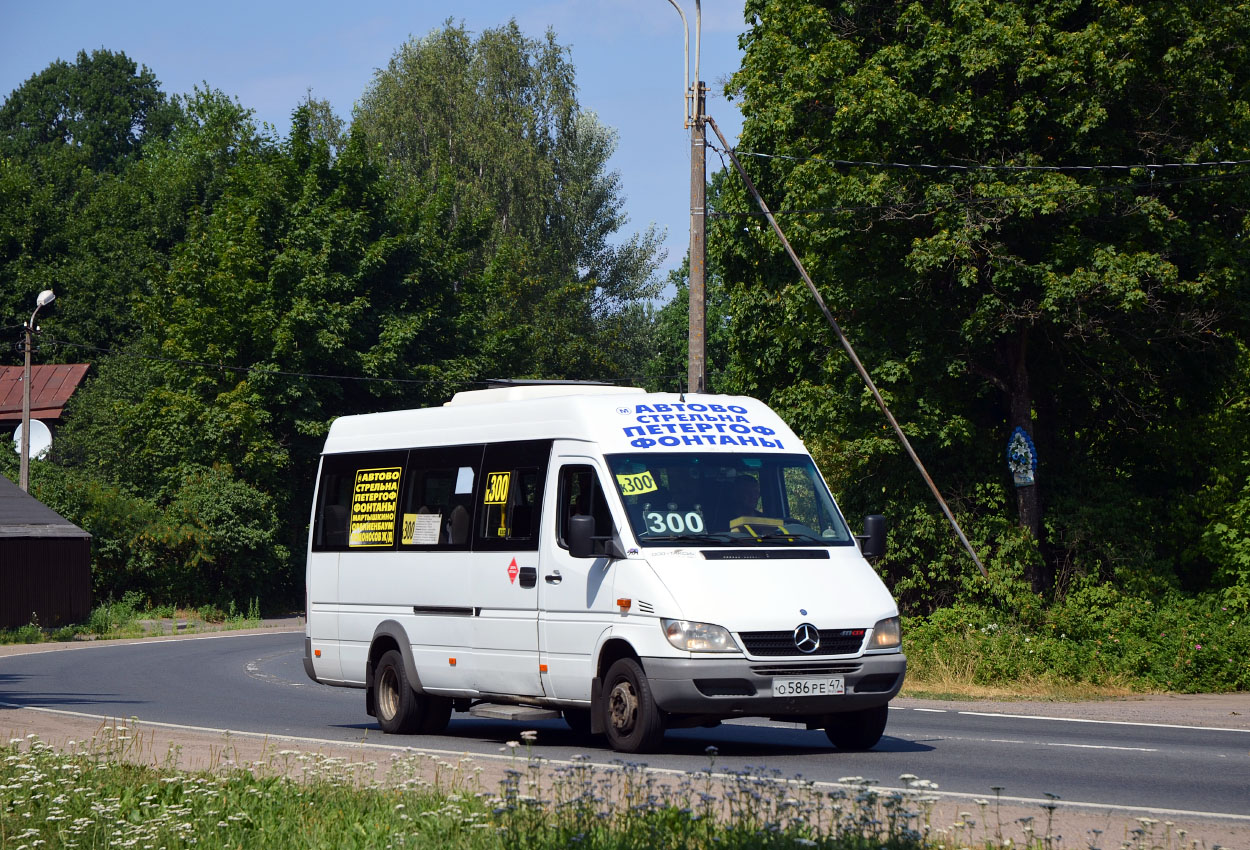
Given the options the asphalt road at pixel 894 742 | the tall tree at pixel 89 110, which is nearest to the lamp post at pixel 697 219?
the asphalt road at pixel 894 742

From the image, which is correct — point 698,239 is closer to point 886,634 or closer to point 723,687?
point 886,634

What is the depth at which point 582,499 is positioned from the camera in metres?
13.4

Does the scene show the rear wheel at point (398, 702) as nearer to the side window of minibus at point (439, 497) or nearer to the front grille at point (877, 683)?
the side window of minibus at point (439, 497)

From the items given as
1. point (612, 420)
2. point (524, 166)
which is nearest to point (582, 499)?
point (612, 420)

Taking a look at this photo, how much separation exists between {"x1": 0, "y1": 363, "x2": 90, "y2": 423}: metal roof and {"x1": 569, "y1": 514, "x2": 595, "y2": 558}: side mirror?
6148 centimetres

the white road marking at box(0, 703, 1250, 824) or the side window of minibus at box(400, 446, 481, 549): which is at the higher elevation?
the side window of minibus at box(400, 446, 481, 549)

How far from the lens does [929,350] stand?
26.2 metres

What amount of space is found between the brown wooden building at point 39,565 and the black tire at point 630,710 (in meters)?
34.5

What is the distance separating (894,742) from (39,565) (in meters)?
35.1

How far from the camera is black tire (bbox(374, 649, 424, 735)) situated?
15.3 metres

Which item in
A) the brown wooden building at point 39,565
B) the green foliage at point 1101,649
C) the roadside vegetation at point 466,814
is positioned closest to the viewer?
the roadside vegetation at point 466,814

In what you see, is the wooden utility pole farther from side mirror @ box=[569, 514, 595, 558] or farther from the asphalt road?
side mirror @ box=[569, 514, 595, 558]

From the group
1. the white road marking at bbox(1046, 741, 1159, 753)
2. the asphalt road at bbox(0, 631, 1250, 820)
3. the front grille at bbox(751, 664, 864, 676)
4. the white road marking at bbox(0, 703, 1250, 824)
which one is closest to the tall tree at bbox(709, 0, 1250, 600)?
the asphalt road at bbox(0, 631, 1250, 820)

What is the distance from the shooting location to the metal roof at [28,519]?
44.1 meters
